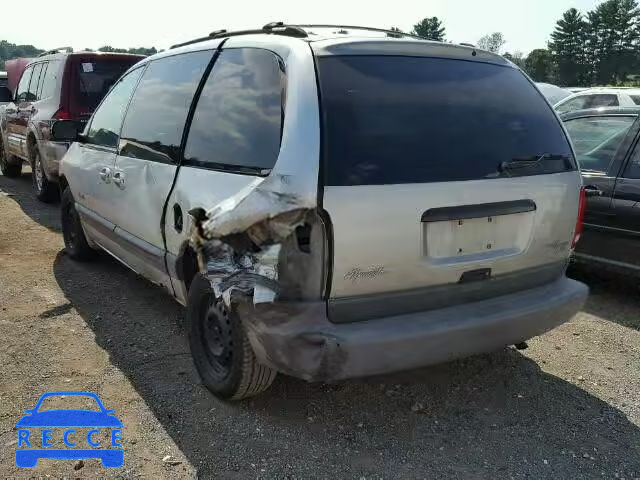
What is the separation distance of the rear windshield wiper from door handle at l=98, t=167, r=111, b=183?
2.66 meters

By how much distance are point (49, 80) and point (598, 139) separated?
665cm

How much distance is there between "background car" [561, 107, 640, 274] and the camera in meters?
4.49

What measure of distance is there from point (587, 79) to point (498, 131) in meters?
76.0

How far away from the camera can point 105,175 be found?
4199 millimetres

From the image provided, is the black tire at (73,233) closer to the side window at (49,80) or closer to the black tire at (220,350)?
the black tire at (220,350)

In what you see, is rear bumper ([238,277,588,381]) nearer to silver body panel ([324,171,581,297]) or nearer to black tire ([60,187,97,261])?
silver body panel ([324,171,581,297])

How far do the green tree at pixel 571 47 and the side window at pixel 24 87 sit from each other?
72.9 meters

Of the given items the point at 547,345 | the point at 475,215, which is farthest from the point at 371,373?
the point at 547,345

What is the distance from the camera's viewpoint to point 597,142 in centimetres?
503

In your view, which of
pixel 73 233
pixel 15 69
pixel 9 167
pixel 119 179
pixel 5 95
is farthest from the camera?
pixel 15 69

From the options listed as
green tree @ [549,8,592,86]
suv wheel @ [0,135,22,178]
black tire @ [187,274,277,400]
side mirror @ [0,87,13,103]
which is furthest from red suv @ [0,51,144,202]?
green tree @ [549,8,592,86]

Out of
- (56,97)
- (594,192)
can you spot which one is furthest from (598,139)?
(56,97)

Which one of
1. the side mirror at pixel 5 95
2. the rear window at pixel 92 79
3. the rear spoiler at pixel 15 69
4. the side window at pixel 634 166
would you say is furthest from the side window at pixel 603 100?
the rear spoiler at pixel 15 69

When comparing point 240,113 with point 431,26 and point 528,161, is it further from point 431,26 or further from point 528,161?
point 431,26
